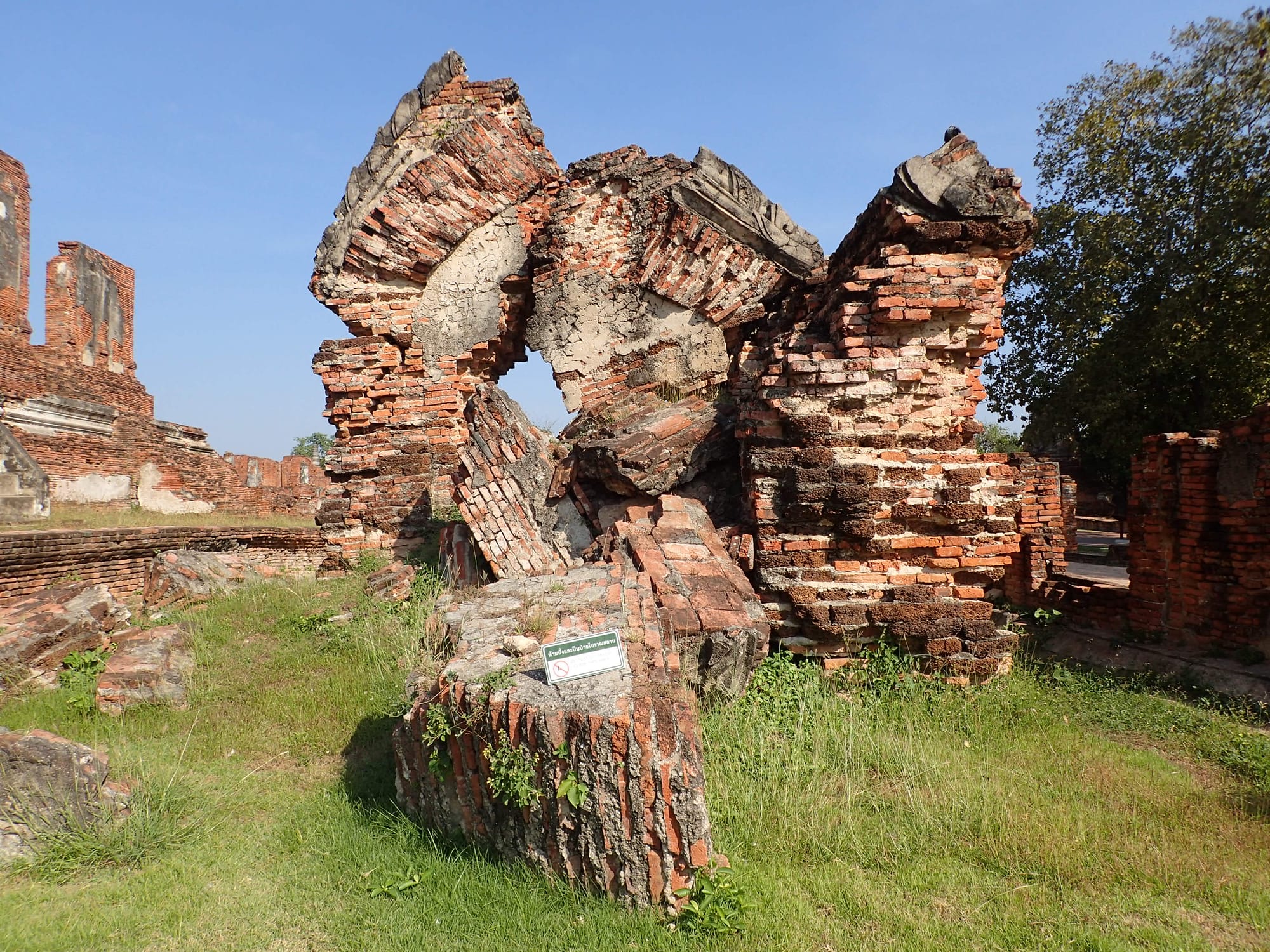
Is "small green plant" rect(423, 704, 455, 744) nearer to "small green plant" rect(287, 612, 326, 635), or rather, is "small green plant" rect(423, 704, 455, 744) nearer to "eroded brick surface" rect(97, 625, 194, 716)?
"eroded brick surface" rect(97, 625, 194, 716)

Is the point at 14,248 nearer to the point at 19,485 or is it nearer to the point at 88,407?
the point at 88,407

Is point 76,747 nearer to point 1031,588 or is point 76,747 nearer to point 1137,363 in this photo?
point 1031,588

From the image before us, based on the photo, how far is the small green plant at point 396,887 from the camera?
2781mm

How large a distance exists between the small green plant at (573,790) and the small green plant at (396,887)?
76cm

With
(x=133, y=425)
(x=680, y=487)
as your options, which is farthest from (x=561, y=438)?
(x=133, y=425)

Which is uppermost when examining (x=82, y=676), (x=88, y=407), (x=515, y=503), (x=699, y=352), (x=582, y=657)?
(x=88, y=407)

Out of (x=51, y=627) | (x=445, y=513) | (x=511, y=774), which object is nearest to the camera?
(x=511, y=774)

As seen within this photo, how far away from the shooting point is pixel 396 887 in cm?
280

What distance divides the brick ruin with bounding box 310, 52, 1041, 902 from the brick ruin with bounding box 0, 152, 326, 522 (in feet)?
24.4

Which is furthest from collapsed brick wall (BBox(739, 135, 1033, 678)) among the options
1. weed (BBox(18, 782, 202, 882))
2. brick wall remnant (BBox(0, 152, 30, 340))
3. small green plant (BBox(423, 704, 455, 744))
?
brick wall remnant (BBox(0, 152, 30, 340))

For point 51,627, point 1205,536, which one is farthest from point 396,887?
point 1205,536

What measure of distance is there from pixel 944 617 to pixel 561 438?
4110mm

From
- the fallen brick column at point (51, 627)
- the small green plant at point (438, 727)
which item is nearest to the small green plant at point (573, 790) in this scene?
the small green plant at point (438, 727)

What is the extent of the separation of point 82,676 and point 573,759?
461cm
